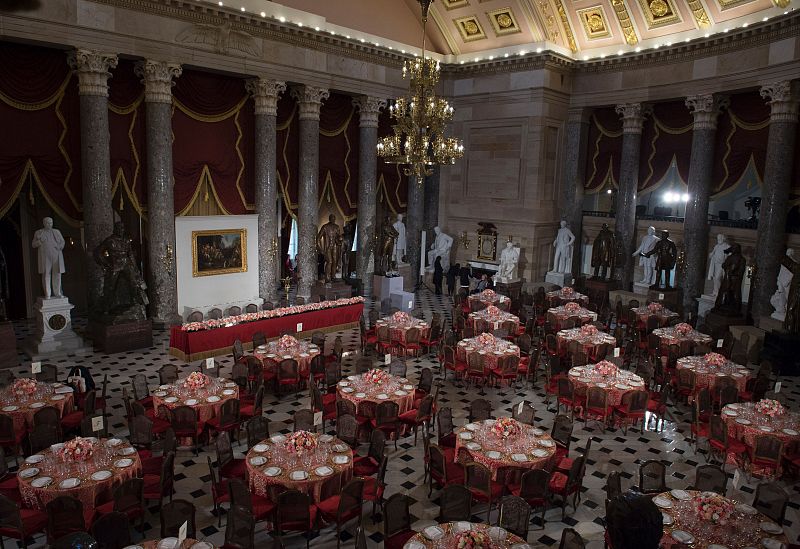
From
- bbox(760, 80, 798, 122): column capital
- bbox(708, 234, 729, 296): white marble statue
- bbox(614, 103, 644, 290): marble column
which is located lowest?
bbox(708, 234, 729, 296): white marble statue

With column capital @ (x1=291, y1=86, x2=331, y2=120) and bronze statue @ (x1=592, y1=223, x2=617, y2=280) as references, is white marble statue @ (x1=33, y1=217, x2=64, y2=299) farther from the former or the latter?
bronze statue @ (x1=592, y1=223, x2=617, y2=280)

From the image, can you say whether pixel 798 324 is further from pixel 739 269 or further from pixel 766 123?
pixel 766 123

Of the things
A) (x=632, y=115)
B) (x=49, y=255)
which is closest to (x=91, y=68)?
(x=49, y=255)

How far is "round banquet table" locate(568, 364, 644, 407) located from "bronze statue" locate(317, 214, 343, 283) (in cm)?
1110

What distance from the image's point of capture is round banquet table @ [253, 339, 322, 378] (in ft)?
41.8

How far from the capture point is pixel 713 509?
22.4ft

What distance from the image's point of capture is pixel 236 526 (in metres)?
6.54

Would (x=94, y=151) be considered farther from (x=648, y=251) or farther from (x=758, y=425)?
(x=648, y=251)

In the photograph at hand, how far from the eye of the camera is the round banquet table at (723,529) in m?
6.57

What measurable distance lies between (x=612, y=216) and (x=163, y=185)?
53.9 ft

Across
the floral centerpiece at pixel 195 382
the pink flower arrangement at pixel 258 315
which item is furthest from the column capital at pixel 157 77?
the floral centerpiece at pixel 195 382

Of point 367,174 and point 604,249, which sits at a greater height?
point 367,174

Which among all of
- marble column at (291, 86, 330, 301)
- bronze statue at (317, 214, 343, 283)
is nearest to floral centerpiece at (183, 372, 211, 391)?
marble column at (291, 86, 330, 301)

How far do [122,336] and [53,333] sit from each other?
5.43 ft
